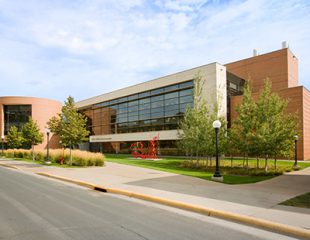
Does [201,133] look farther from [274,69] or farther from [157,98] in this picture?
[274,69]

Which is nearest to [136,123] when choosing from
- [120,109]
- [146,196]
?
[120,109]

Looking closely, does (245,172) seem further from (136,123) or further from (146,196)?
(136,123)

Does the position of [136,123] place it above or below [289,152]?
above

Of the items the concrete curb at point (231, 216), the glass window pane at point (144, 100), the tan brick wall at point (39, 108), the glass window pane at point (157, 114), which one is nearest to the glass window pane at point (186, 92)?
the glass window pane at point (157, 114)

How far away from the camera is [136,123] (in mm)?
45156

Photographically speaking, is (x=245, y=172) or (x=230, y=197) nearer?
(x=230, y=197)

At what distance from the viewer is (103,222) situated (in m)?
6.17

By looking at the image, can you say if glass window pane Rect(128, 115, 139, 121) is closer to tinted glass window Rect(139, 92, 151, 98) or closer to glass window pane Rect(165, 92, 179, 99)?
tinted glass window Rect(139, 92, 151, 98)

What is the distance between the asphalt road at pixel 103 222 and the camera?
5.31 meters

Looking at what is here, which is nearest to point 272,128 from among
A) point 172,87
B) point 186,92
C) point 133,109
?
point 186,92

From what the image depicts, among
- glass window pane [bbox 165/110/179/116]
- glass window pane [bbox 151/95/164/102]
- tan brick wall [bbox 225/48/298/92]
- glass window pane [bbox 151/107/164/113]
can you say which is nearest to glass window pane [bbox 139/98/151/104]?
glass window pane [bbox 151/95/164/102]

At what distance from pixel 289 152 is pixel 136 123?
29896mm

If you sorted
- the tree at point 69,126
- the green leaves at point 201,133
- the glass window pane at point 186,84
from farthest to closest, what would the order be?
the glass window pane at point 186,84
the tree at point 69,126
the green leaves at point 201,133

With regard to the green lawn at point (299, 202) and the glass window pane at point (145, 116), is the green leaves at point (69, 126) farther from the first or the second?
the green lawn at point (299, 202)
